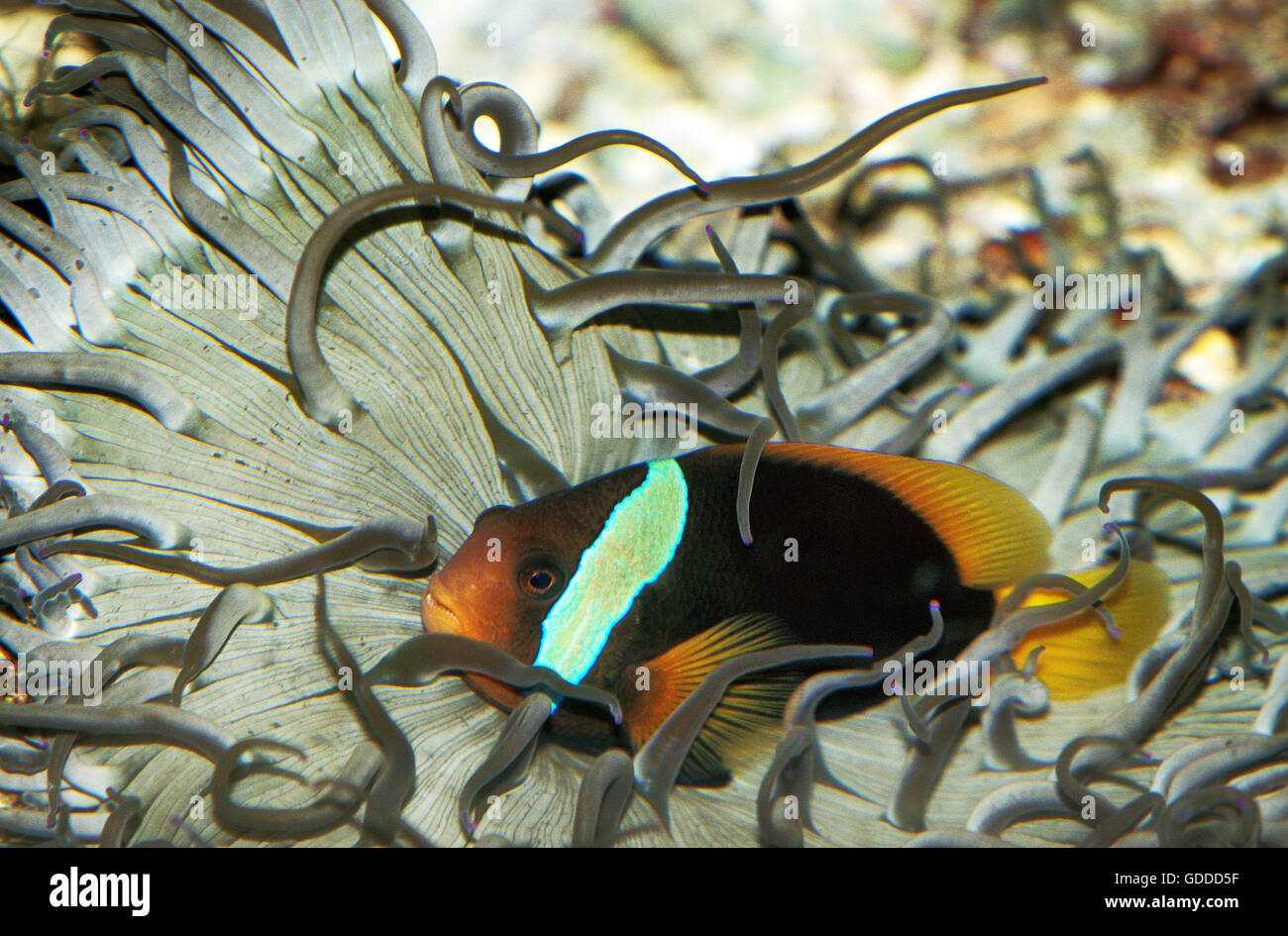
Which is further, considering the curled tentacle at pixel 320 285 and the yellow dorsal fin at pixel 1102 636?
the yellow dorsal fin at pixel 1102 636

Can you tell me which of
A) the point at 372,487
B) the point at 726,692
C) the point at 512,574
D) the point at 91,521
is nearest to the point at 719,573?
the point at 726,692

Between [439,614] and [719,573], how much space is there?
383mm

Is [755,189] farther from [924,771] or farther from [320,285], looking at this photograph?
[924,771]

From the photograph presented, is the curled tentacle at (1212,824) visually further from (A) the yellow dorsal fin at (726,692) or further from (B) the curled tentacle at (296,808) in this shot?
(B) the curled tentacle at (296,808)

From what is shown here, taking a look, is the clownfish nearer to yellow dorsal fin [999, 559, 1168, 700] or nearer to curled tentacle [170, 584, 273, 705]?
yellow dorsal fin [999, 559, 1168, 700]

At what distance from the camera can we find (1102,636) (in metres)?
1.17

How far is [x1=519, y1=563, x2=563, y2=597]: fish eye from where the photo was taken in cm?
107

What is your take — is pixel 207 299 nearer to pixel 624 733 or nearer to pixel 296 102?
pixel 296 102

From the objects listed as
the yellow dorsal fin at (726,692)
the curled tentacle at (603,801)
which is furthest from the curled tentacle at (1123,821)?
the curled tentacle at (603,801)

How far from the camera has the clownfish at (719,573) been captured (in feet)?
3.48

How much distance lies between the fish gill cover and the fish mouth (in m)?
0.05
